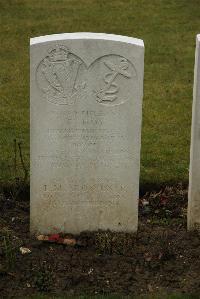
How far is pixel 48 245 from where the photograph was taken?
7.11m

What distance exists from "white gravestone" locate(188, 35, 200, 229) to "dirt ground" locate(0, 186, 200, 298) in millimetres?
173

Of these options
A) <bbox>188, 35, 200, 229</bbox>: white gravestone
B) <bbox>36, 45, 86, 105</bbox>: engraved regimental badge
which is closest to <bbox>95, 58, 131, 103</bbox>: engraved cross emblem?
<bbox>36, 45, 86, 105</bbox>: engraved regimental badge

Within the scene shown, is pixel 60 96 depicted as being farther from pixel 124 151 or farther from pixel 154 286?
pixel 154 286

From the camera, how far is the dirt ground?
6.44m

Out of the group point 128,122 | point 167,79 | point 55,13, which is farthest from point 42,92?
point 55,13

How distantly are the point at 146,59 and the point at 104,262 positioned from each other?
746 centimetres

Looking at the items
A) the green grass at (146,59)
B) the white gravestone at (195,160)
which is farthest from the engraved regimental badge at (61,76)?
the green grass at (146,59)

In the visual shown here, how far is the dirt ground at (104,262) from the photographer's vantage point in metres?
6.44

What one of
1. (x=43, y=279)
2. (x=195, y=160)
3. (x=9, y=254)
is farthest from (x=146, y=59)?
(x=43, y=279)

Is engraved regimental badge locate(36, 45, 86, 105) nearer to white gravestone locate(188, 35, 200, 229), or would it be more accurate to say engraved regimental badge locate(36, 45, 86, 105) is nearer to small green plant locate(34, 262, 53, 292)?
white gravestone locate(188, 35, 200, 229)

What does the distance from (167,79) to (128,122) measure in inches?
230

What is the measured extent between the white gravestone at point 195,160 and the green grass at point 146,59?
4.20ft

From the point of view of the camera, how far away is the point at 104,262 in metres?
6.80

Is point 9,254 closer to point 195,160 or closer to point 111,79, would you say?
point 111,79
